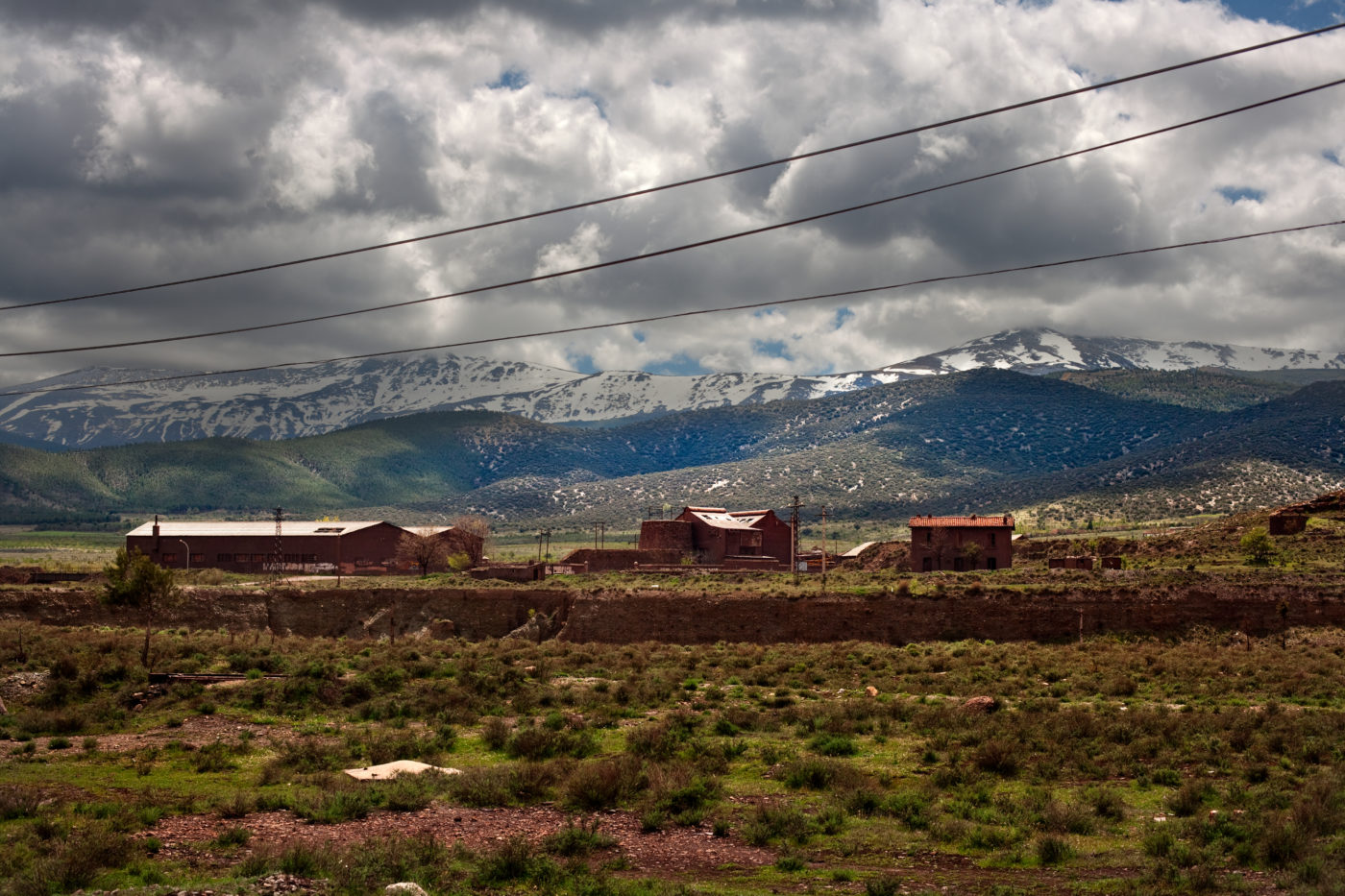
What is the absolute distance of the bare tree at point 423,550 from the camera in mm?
78188

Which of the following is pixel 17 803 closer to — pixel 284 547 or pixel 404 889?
pixel 404 889

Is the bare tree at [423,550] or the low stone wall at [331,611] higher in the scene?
the bare tree at [423,550]

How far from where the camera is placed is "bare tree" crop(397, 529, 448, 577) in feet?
257

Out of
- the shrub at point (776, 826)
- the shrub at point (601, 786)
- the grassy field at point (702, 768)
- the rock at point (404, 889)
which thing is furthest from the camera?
the shrub at point (601, 786)

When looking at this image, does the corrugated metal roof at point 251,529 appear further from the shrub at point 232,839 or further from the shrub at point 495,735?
the shrub at point 232,839

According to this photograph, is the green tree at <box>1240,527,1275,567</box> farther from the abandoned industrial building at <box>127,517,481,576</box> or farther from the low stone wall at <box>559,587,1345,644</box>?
the abandoned industrial building at <box>127,517,481,576</box>

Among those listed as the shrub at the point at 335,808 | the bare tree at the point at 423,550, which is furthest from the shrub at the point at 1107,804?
the bare tree at the point at 423,550

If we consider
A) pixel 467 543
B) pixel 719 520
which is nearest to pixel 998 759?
pixel 719 520

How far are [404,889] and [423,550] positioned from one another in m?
69.1

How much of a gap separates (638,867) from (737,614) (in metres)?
27.1

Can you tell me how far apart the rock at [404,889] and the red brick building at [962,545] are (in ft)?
183

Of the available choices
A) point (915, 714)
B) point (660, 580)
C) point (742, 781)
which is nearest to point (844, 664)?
point (915, 714)

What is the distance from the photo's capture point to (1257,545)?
53688mm

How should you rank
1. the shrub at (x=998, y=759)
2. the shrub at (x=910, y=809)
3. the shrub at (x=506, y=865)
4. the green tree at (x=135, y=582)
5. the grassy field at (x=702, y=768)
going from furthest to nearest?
the green tree at (x=135, y=582) < the shrub at (x=998, y=759) < the shrub at (x=910, y=809) < the grassy field at (x=702, y=768) < the shrub at (x=506, y=865)
